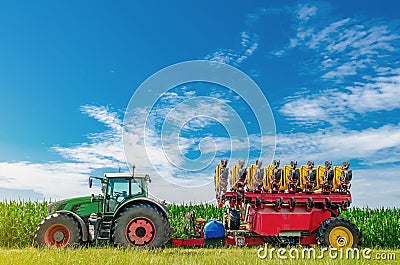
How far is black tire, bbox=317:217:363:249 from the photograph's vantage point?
14.6 meters

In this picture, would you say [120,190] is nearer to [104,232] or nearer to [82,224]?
[104,232]

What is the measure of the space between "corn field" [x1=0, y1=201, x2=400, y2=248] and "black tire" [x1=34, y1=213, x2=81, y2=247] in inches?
185

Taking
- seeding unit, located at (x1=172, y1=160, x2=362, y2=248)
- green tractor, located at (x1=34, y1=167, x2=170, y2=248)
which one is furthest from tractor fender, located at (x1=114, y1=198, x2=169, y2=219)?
seeding unit, located at (x1=172, y1=160, x2=362, y2=248)

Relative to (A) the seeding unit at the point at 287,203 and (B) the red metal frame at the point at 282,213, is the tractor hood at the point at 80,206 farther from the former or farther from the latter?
(B) the red metal frame at the point at 282,213

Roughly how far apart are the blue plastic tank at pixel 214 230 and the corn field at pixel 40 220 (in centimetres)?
434

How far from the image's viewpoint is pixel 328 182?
50.0 ft

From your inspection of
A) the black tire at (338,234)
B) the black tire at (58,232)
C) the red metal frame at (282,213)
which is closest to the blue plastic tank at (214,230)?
the red metal frame at (282,213)

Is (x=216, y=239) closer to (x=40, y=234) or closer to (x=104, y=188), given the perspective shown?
(x=104, y=188)

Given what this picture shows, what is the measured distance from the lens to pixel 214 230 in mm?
14398

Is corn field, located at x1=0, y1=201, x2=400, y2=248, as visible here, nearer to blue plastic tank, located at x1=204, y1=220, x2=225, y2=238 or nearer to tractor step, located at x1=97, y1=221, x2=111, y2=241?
blue plastic tank, located at x1=204, y1=220, x2=225, y2=238

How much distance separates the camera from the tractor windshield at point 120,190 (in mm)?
13945

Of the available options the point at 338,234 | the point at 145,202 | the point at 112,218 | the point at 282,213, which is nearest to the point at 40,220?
the point at 112,218

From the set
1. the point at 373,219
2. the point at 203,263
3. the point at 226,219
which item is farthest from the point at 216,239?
the point at 373,219

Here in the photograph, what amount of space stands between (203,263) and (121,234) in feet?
12.7
